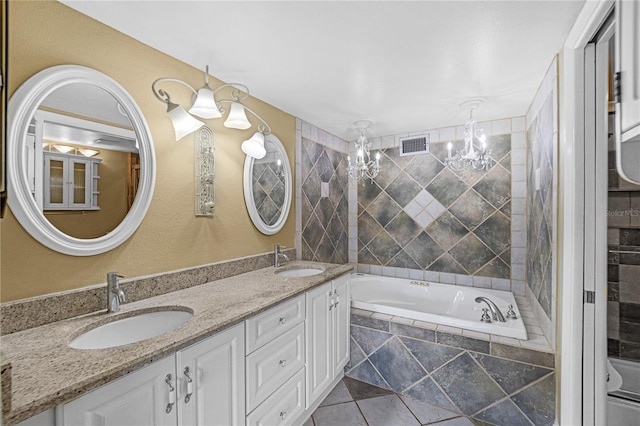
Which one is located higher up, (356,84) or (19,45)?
(356,84)

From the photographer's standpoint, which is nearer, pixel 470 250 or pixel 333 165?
pixel 470 250

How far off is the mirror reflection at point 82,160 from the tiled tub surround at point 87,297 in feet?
0.89

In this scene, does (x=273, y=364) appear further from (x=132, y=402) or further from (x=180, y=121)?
(x=180, y=121)

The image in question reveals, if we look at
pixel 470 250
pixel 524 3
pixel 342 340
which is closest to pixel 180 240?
pixel 342 340

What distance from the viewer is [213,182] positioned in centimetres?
192

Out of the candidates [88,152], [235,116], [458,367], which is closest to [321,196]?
[235,116]

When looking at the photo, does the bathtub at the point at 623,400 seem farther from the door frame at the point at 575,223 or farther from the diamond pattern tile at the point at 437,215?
the diamond pattern tile at the point at 437,215

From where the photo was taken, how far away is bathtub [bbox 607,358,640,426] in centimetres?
147

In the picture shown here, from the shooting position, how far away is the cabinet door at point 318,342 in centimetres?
184

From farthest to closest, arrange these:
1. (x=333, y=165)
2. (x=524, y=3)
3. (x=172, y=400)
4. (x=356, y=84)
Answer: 1. (x=333, y=165)
2. (x=356, y=84)
3. (x=524, y=3)
4. (x=172, y=400)

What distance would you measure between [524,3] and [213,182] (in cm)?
192

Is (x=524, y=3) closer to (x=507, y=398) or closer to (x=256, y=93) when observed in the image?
(x=256, y=93)

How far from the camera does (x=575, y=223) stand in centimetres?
146

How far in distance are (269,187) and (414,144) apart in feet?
6.37
